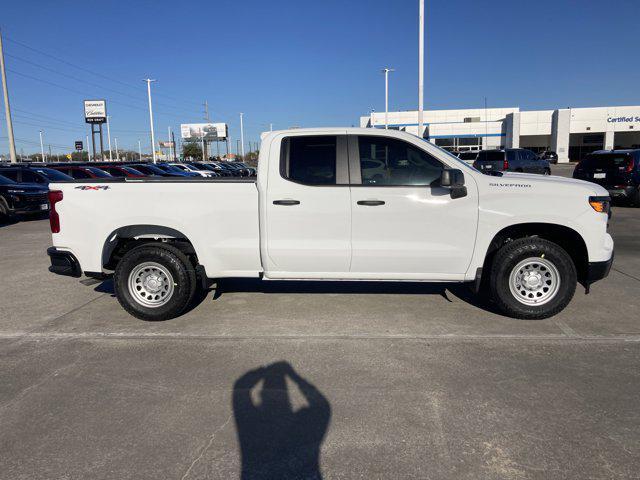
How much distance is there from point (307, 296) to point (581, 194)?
3.40 m

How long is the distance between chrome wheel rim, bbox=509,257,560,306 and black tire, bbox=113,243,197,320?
140 inches

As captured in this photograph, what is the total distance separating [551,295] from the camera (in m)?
5.34

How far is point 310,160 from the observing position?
536 centimetres

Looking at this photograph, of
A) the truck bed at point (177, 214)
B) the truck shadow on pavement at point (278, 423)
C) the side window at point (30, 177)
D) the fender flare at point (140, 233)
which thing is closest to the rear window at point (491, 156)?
the side window at point (30, 177)

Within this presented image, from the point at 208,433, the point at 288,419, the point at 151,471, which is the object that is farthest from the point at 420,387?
the point at 151,471

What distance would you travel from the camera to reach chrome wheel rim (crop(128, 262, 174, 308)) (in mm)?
5574

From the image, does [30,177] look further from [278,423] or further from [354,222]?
[278,423]

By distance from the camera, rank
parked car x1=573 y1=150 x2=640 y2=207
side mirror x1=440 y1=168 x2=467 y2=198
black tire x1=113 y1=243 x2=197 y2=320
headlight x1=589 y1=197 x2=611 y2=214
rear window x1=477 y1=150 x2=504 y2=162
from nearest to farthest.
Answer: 1. side mirror x1=440 y1=168 x2=467 y2=198
2. headlight x1=589 y1=197 x2=611 y2=214
3. black tire x1=113 y1=243 x2=197 y2=320
4. parked car x1=573 y1=150 x2=640 y2=207
5. rear window x1=477 y1=150 x2=504 y2=162

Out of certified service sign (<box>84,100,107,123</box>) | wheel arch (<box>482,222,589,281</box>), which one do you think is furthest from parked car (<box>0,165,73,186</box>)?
certified service sign (<box>84,100,107,123</box>)

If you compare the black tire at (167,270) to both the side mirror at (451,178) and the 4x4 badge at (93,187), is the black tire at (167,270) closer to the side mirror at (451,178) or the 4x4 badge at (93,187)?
the 4x4 badge at (93,187)

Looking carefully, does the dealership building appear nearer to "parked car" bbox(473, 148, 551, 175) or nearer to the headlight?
"parked car" bbox(473, 148, 551, 175)

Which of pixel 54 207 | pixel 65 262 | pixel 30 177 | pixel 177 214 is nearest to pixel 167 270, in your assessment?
pixel 177 214

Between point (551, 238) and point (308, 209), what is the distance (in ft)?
9.09

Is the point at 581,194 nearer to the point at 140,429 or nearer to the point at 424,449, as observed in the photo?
the point at 424,449
